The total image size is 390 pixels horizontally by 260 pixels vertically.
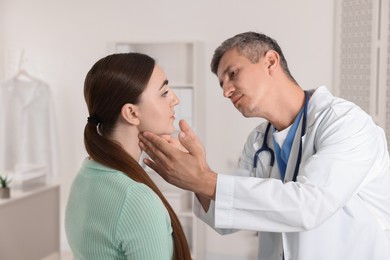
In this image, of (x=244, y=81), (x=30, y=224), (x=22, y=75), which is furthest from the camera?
(x=22, y=75)

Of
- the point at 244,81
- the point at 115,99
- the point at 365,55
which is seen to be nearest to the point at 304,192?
the point at 244,81

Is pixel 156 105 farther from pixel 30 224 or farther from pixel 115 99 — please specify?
pixel 30 224

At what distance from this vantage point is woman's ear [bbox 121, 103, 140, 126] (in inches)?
55.9

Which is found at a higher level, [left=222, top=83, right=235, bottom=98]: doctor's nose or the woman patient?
[left=222, top=83, right=235, bottom=98]: doctor's nose

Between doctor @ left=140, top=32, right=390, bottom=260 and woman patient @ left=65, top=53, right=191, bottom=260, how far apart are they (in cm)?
8

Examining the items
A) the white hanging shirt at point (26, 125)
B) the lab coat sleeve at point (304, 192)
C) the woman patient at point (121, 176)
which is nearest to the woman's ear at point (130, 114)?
the woman patient at point (121, 176)

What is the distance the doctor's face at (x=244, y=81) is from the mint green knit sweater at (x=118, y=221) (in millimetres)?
536

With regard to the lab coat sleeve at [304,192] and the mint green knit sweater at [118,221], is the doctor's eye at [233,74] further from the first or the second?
the mint green knit sweater at [118,221]

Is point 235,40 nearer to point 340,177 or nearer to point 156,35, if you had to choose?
point 340,177

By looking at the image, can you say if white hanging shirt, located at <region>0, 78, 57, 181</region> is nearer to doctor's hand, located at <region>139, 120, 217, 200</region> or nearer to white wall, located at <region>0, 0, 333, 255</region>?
white wall, located at <region>0, 0, 333, 255</region>

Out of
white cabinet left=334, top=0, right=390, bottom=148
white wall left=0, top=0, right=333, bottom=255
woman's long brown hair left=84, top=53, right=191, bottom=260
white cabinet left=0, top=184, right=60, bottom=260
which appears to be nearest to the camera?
woman's long brown hair left=84, top=53, right=191, bottom=260

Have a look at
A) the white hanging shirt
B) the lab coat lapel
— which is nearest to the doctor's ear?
the lab coat lapel

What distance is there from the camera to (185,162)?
55.1 inches

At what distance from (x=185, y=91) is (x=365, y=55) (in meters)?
1.24
